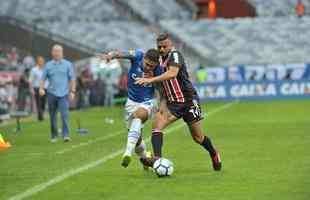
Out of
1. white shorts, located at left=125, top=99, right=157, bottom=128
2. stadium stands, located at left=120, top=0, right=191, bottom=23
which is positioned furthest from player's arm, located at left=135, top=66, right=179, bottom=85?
stadium stands, located at left=120, top=0, right=191, bottom=23

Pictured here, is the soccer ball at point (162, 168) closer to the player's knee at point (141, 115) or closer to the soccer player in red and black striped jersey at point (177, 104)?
the soccer player in red and black striped jersey at point (177, 104)

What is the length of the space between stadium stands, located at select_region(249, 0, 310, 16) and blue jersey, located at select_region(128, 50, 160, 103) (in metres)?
42.3

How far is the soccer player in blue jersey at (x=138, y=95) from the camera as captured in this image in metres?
14.8

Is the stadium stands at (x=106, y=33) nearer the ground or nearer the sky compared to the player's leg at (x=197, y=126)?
nearer the sky

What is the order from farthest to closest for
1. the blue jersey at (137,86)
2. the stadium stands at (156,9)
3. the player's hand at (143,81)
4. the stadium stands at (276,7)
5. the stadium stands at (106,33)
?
the stadium stands at (276,7) → the stadium stands at (156,9) → the stadium stands at (106,33) → the blue jersey at (137,86) → the player's hand at (143,81)

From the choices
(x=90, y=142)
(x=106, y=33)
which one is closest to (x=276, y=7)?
(x=106, y=33)

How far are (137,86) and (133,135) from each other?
41.6 inches

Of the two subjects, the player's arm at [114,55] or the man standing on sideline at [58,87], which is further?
the man standing on sideline at [58,87]

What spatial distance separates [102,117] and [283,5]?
26.5 meters

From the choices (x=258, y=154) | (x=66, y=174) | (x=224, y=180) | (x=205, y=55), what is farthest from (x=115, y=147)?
(x=205, y=55)

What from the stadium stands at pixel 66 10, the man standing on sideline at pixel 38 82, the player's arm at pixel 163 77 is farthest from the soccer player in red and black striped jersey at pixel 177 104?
the stadium stands at pixel 66 10

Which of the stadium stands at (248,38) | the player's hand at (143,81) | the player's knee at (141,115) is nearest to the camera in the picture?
the player's hand at (143,81)

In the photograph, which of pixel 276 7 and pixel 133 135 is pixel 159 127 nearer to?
pixel 133 135

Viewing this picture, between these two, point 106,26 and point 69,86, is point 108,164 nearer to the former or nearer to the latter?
point 69,86
